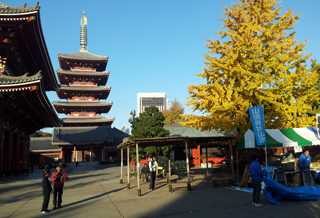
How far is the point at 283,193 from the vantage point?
912 centimetres

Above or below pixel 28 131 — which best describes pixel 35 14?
above

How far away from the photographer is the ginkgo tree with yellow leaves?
16.1m

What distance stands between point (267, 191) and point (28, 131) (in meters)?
26.7

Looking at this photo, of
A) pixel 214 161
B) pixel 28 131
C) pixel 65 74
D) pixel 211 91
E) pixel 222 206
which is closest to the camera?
pixel 222 206

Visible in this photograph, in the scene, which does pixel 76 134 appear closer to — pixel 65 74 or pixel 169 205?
pixel 65 74

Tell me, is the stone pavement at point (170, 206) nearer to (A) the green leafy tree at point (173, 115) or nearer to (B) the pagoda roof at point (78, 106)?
(B) the pagoda roof at point (78, 106)

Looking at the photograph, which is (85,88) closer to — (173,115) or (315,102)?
(173,115)

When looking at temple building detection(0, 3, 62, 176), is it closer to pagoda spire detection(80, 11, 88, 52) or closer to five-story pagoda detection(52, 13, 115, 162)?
five-story pagoda detection(52, 13, 115, 162)

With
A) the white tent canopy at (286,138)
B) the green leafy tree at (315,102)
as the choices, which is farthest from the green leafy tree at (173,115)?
the white tent canopy at (286,138)

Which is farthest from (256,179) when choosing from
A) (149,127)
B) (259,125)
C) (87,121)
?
(87,121)

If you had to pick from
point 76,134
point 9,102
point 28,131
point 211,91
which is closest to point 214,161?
point 211,91

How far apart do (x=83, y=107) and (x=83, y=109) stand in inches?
33.4

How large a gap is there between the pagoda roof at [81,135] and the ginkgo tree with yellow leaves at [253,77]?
31810mm

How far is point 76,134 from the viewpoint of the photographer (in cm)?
4928
